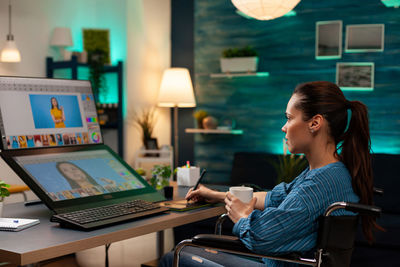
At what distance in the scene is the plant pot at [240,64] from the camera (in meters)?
4.90

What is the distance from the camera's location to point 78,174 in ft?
6.70

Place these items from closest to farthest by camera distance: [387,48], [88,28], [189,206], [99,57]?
[189,206] < [387,48] < [99,57] < [88,28]

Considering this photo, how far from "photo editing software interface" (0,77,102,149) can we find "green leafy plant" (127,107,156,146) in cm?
294

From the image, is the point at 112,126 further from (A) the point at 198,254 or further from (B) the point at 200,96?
(A) the point at 198,254

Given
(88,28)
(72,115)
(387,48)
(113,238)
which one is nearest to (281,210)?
(113,238)

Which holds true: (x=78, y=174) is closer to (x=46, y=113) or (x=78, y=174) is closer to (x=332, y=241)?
(x=46, y=113)

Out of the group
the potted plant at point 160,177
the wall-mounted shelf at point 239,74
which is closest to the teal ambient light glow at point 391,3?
the wall-mounted shelf at point 239,74

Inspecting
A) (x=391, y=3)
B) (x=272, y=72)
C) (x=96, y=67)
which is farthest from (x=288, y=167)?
(x=96, y=67)

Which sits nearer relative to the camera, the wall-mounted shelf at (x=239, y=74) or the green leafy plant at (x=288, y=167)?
the green leafy plant at (x=288, y=167)

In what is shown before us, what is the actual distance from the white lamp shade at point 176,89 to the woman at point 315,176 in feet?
11.2

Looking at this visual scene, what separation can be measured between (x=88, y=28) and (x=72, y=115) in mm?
3288

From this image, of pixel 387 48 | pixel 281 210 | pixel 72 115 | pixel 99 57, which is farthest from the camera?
pixel 99 57

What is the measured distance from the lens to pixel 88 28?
17.4ft

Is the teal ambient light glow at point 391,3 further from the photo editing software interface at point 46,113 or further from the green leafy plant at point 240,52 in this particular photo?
the photo editing software interface at point 46,113
